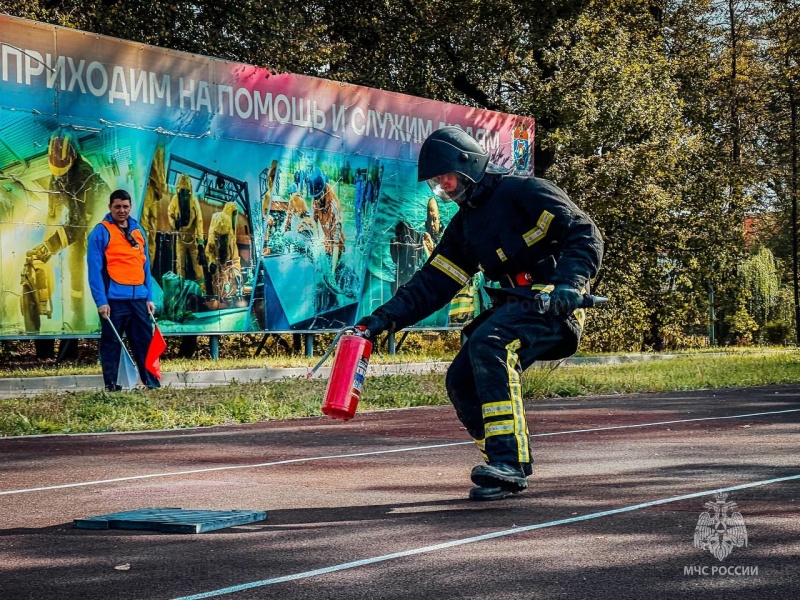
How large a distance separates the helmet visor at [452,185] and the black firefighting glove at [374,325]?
0.77 meters

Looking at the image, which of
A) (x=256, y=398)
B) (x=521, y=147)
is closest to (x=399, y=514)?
(x=256, y=398)

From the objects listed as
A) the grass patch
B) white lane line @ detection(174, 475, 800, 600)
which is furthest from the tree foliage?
white lane line @ detection(174, 475, 800, 600)

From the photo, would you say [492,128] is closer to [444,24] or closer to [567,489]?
[444,24]

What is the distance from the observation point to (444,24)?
120 ft

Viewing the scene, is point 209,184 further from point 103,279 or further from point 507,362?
point 507,362

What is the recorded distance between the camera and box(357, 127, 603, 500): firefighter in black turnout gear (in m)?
6.84

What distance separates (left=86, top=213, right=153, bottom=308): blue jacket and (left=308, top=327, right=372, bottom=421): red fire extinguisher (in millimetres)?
8704

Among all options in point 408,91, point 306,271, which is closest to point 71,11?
point 306,271

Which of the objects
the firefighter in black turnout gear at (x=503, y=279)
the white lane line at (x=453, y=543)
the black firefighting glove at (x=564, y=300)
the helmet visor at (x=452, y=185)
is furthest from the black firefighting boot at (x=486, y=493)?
the helmet visor at (x=452, y=185)

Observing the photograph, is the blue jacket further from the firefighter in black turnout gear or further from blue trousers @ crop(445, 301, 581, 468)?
blue trousers @ crop(445, 301, 581, 468)

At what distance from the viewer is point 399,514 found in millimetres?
6418

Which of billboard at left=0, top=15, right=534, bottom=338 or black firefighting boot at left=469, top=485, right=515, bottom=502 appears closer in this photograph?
black firefighting boot at left=469, top=485, right=515, bottom=502

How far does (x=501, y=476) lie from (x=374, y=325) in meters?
1.16

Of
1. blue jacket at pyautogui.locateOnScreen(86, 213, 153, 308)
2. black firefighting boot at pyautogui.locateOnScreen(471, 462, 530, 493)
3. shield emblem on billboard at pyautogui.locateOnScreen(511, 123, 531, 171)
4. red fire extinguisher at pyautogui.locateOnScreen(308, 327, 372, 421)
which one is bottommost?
black firefighting boot at pyautogui.locateOnScreen(471, 462, 530, 493)
